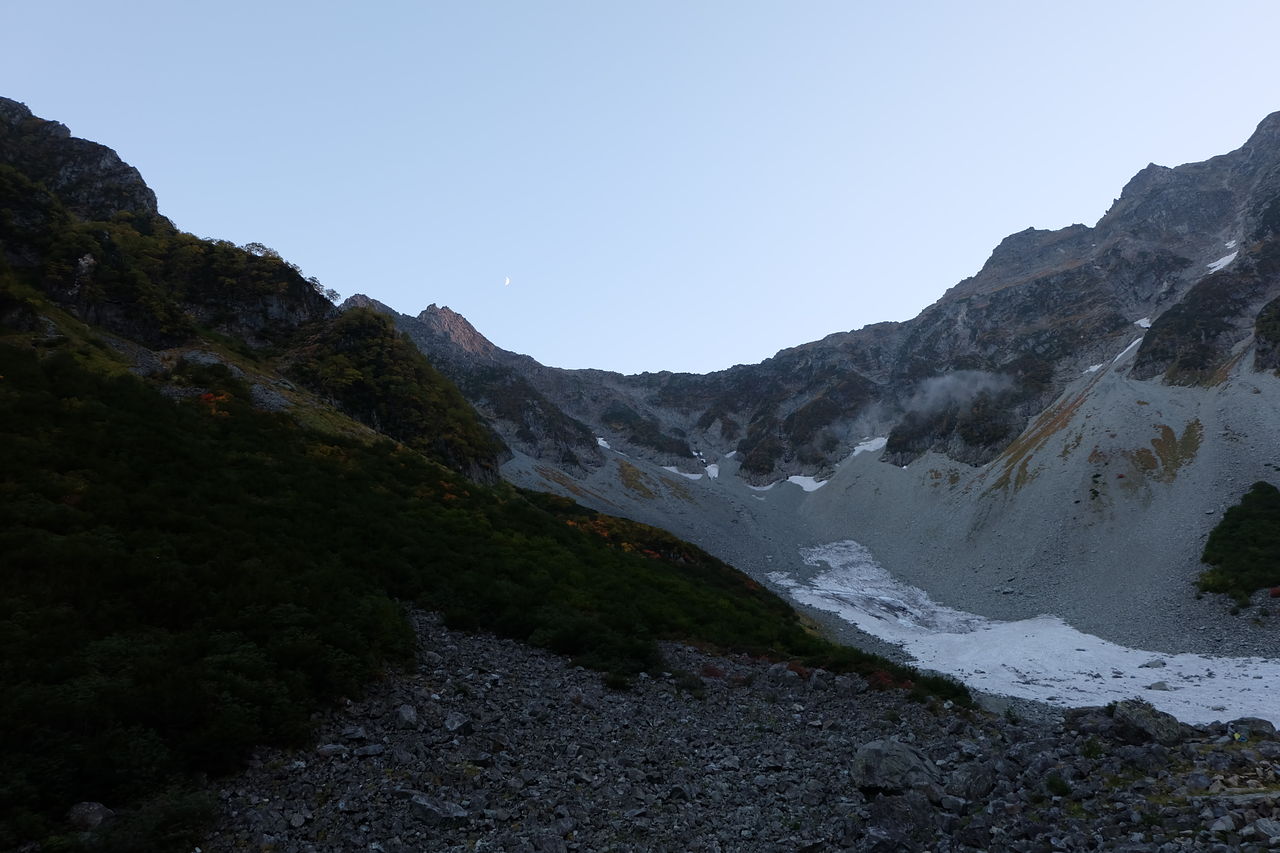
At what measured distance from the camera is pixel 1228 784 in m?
9.42

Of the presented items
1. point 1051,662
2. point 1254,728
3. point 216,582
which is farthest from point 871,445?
point 216,582

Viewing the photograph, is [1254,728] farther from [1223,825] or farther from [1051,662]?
[1051,662]

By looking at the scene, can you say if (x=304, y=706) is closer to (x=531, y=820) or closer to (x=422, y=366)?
(x=531, y=820)

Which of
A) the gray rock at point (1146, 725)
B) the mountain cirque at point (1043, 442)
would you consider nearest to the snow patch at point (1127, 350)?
the mountain cirque at point (1043, 442)

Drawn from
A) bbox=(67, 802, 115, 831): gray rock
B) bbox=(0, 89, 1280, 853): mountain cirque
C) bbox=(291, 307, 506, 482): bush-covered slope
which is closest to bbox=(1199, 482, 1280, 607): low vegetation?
bbox=(0, 89, 1280, 853): mountain cirque

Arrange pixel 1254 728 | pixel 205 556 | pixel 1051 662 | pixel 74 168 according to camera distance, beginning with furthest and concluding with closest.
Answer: pixel 74 168, pixel 1051 662, pixel 205 556, pixel 1254 728

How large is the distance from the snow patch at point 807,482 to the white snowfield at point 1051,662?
2826 inches

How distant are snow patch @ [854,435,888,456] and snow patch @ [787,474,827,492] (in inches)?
462

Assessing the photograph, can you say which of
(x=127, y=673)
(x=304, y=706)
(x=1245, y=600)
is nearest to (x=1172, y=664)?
(x=1245, y=600)

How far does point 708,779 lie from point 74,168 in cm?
7470

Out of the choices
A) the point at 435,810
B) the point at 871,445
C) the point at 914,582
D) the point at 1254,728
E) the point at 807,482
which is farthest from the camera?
the point at 871,445

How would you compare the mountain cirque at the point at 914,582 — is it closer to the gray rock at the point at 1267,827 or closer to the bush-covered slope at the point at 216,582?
the gray rock at the point at 1267,827

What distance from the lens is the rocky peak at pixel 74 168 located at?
166 feet

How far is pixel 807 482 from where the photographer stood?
13762 centimetres
